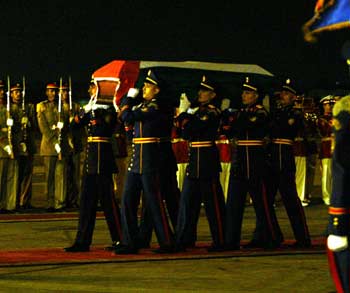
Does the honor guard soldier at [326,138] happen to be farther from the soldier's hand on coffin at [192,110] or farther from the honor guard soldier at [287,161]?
the soldier's hand on coffin at [192,110]

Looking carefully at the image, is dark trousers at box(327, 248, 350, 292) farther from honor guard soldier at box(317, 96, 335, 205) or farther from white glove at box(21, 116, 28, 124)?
honor guard soldier at box(317, 96, 335, 205)

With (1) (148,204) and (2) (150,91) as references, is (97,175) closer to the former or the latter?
(1) (148,204)

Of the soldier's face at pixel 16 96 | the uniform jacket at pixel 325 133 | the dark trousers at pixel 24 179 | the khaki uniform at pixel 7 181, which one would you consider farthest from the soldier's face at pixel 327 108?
the khaki uniform at pixel 7 181

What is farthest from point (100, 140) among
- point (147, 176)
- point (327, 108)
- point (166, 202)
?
point (327, 108)

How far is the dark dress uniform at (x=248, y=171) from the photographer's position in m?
11.1

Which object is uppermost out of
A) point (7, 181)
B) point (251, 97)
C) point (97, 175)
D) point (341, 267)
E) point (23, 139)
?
point (251, 97)

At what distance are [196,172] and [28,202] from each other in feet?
19.0

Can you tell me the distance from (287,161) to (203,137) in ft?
3.34

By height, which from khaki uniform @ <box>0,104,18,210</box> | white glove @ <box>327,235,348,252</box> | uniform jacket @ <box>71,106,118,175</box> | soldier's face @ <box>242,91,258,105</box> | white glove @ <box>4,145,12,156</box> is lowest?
khaki uniform @ <box>0,104,18,210</box>

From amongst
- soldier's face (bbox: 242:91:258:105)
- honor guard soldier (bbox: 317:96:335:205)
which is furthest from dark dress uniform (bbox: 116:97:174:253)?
honor guard soldier (bbox: 317:96:335:205)

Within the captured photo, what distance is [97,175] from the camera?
1116 cm

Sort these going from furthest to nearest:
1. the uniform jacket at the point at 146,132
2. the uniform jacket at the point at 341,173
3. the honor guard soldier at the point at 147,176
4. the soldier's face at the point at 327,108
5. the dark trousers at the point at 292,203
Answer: the soldier's face at the point at 327,108 → the dark trousers at the point at 292,203 → the honor guard soldier at the point at 147,176 → the uniform jacket at the point at 146,132 → the uniform jacket at the point at 341,173

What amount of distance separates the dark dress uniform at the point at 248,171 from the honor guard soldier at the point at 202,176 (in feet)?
0.45

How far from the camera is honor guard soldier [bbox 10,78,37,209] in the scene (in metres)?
15.6
